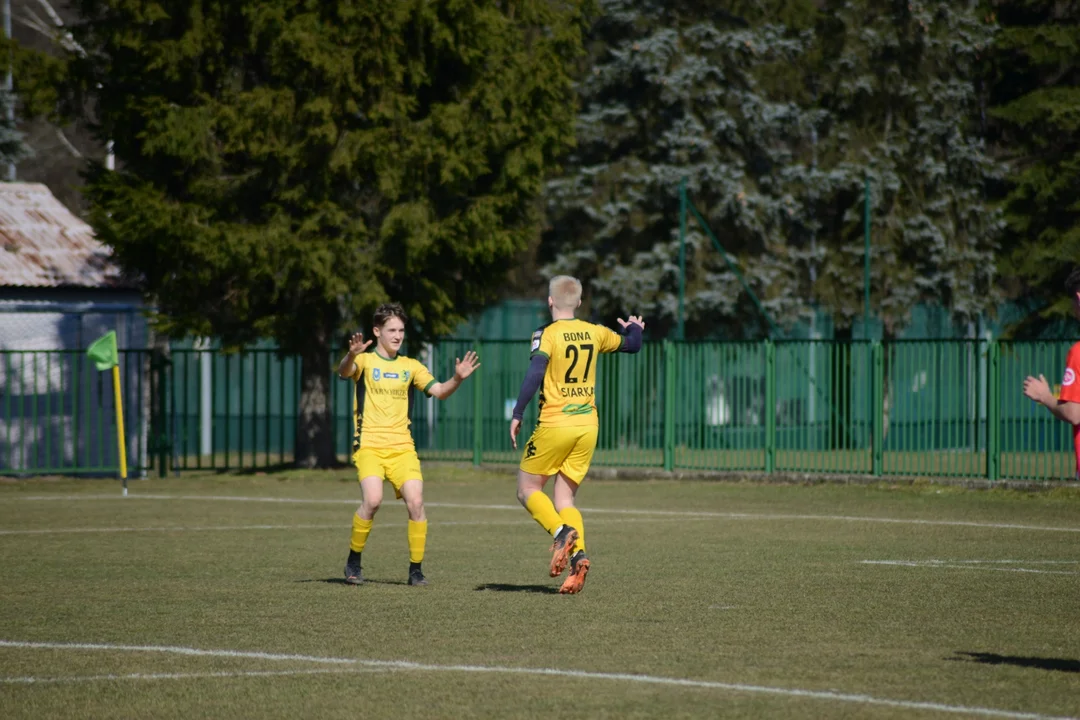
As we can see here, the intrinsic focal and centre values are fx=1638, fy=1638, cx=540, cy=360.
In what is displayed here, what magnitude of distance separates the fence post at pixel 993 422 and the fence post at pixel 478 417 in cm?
918

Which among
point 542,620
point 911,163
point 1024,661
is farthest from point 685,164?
point 1024,661

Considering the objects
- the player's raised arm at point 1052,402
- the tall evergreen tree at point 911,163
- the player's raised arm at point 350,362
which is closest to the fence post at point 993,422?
the player's raised arm at point 350,362

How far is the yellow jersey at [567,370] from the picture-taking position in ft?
36.7

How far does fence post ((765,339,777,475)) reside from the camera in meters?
26.0

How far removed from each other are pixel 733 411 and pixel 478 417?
4.50 m

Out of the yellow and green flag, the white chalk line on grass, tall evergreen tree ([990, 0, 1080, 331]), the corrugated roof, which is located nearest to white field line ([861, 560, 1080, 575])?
the white chalk line on grass

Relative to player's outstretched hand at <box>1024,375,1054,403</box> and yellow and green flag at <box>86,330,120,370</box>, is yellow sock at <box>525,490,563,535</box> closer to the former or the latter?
player's outstretched hand at <box>1024,375,1054,403</box>

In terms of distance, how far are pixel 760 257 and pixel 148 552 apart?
27561 mm

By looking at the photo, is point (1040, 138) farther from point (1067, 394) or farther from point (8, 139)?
point (1067, 394)

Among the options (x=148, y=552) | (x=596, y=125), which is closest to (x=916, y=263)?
(x=596, y=125)

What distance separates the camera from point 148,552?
14.6 metres

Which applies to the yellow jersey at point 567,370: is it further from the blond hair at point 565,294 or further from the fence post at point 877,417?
the fence post at point 877,417

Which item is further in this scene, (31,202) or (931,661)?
(31,202)

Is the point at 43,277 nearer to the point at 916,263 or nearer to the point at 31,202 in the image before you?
the point at 31,202
